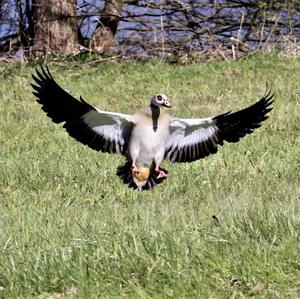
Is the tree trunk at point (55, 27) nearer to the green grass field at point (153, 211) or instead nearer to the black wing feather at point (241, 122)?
the green grass field at point (153, 211)

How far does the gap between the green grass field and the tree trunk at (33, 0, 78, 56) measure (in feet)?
9.79

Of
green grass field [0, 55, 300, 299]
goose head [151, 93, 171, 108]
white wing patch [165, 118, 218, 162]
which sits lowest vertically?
green grass field [0, 55, 300, 299]

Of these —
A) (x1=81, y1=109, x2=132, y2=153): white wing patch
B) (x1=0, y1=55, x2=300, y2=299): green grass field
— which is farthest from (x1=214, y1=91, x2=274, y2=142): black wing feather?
(x1=81, y1=109, x2=132, y2=153): white wing patch

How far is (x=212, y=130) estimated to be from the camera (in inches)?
253

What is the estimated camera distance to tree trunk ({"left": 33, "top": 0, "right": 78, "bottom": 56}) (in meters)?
14.2

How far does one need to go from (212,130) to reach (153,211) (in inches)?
45.5

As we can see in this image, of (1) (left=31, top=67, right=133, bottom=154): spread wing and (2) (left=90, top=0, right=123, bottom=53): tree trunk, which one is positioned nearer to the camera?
(1) (left=31, top=67, right=133, bottom=154): spread wing

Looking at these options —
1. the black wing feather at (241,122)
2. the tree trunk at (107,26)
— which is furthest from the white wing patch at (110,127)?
the tree trunk at (107,26)

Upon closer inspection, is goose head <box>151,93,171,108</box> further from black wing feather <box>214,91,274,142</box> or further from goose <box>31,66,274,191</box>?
black wing feather <box>214,91,274,142</box>

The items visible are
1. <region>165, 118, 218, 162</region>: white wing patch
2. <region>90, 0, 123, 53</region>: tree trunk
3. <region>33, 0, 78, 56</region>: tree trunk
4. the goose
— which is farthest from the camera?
<region>90, 0, 123, 53</region>: tree trunk

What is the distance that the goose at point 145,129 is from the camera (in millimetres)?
6113

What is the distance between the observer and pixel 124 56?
46.5 feet

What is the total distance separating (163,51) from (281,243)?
986 centimetres

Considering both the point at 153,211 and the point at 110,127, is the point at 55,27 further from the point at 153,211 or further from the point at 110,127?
the point at 153,211
